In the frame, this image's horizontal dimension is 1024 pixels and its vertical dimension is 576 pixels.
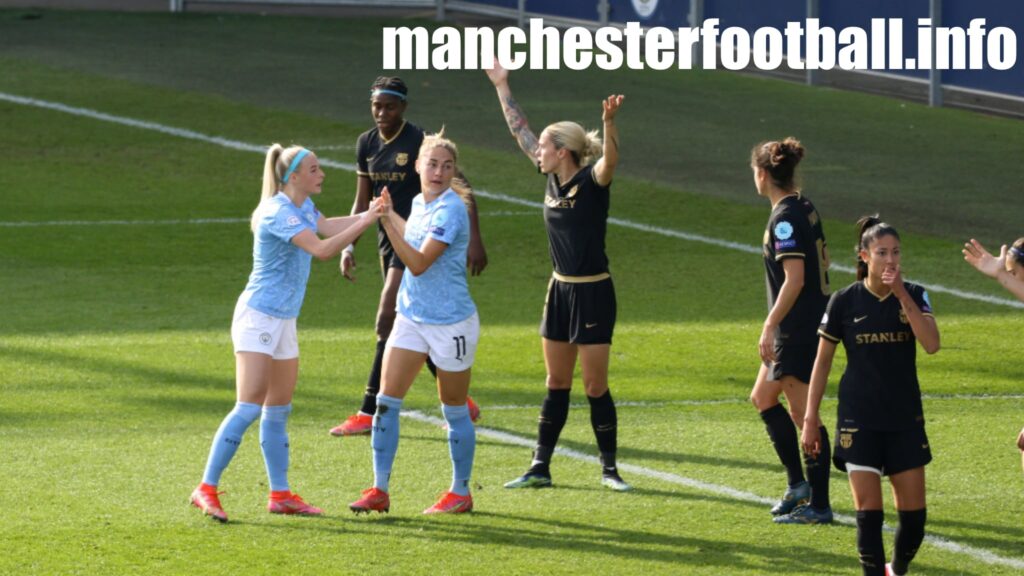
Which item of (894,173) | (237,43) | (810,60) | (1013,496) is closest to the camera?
(1013,496)

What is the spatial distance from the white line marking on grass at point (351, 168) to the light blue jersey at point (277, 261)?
8.95 metres

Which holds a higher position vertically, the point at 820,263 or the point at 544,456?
the point at 820,263

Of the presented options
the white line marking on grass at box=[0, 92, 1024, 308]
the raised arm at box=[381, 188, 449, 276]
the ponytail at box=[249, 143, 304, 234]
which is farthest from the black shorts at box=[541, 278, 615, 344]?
the white line marking on grass at box=[0, 92, 1024, 308]

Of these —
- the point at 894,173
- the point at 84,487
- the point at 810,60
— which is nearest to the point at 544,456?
the point at 84,487

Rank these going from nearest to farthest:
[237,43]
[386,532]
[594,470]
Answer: [386,532]
[594,470]
[237,43]

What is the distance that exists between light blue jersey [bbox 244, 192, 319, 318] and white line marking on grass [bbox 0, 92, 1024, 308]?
895 cm

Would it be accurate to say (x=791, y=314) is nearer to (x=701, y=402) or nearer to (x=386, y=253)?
(x=701, y=402)

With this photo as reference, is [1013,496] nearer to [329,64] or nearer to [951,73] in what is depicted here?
[951,73]

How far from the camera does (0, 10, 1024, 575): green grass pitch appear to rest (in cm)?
902

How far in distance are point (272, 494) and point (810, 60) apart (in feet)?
73.2

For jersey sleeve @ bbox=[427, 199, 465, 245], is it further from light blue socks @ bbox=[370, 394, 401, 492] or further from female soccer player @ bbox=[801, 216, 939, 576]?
female soccer player @ bbox=[801, 216, 939, 576]

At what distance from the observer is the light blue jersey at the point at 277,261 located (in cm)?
926

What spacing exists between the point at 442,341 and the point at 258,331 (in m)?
0.97

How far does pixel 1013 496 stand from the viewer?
9.88m
